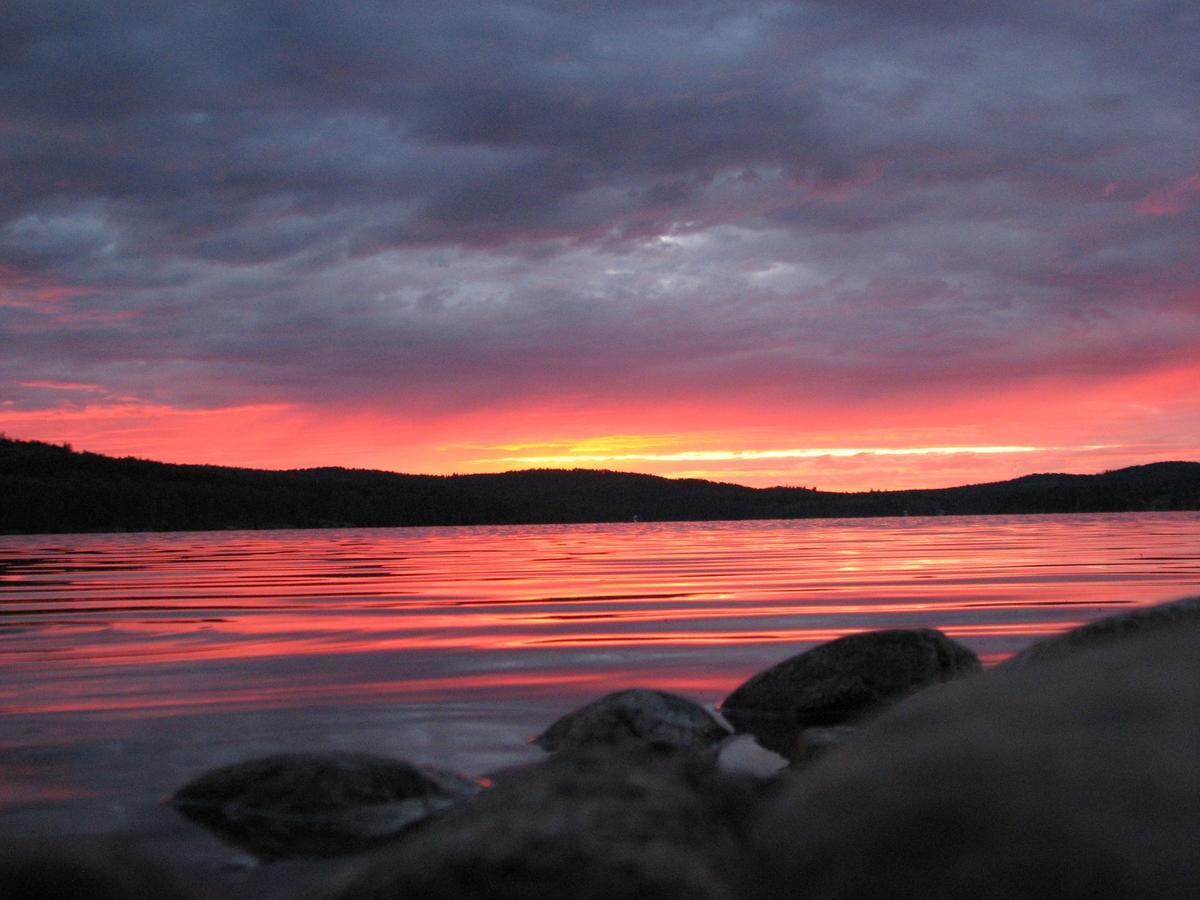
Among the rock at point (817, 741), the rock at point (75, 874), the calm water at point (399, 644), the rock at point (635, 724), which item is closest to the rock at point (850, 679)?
the calm water at point (399, 644)

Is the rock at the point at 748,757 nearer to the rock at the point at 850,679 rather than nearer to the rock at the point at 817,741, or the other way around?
the rock at the point at 817,741

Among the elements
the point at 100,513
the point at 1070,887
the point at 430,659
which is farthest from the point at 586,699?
the point at 100,513

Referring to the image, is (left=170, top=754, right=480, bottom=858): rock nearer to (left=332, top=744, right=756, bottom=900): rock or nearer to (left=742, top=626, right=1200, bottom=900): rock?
(left=332, top=744, right=756, bottom=900): rock

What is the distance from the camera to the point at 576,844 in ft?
8.32

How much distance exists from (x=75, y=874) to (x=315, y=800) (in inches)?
75.9

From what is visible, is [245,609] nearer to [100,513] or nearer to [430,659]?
[430,659]

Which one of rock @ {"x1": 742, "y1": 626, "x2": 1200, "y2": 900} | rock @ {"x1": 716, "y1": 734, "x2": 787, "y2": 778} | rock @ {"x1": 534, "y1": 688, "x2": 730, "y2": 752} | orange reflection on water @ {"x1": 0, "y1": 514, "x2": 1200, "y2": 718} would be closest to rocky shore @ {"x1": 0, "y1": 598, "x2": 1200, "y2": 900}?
rock @ {"x1": 742, "y1": 626, "x2": 1200, "y2": 900}

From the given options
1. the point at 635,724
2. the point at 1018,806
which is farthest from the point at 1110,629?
the point at 1018,806

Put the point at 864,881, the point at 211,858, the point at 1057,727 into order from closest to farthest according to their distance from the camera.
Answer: the point at 864,881
the point at 1057,727
the point at 211,858

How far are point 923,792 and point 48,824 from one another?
350cm

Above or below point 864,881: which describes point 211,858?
below

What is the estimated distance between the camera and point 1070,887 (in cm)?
217

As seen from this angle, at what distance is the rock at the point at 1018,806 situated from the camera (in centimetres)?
222

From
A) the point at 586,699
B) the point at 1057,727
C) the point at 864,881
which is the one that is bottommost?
the point at 586,699
